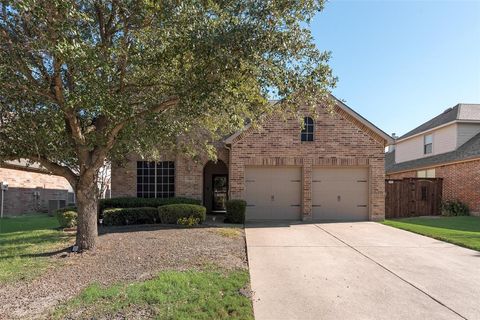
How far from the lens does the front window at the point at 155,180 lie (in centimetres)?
1805

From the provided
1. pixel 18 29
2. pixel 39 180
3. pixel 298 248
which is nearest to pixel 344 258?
pixel 298 248

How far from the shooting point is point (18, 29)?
7465 millimetres

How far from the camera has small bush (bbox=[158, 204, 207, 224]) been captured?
48.0ft

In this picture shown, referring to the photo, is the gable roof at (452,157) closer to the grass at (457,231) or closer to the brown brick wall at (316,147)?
the grass at (457,231)

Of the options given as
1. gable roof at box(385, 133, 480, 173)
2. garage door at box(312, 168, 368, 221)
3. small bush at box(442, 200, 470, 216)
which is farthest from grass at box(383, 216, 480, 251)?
gable roof at box(385, 133, 480, 173)

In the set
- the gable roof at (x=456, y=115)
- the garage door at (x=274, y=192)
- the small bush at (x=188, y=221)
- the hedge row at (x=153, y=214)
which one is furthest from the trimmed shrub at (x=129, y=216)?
the gable roof at (x=456, y=115)

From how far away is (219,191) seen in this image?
79.8 feet

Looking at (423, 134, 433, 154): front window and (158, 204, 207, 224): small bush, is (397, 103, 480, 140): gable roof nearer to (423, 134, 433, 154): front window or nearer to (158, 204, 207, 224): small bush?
(423, 134, 433, 154): front window

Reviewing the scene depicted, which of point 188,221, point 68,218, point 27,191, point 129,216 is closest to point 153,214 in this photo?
point 129,216

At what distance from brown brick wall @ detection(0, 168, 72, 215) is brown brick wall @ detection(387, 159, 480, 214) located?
73.0 ft

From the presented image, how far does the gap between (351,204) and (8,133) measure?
13.2 m

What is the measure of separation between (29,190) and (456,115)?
24.6m

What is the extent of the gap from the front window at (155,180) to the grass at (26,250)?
5.04 metres

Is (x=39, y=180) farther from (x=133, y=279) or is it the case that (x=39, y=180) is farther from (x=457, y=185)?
(x=457, y=185)
